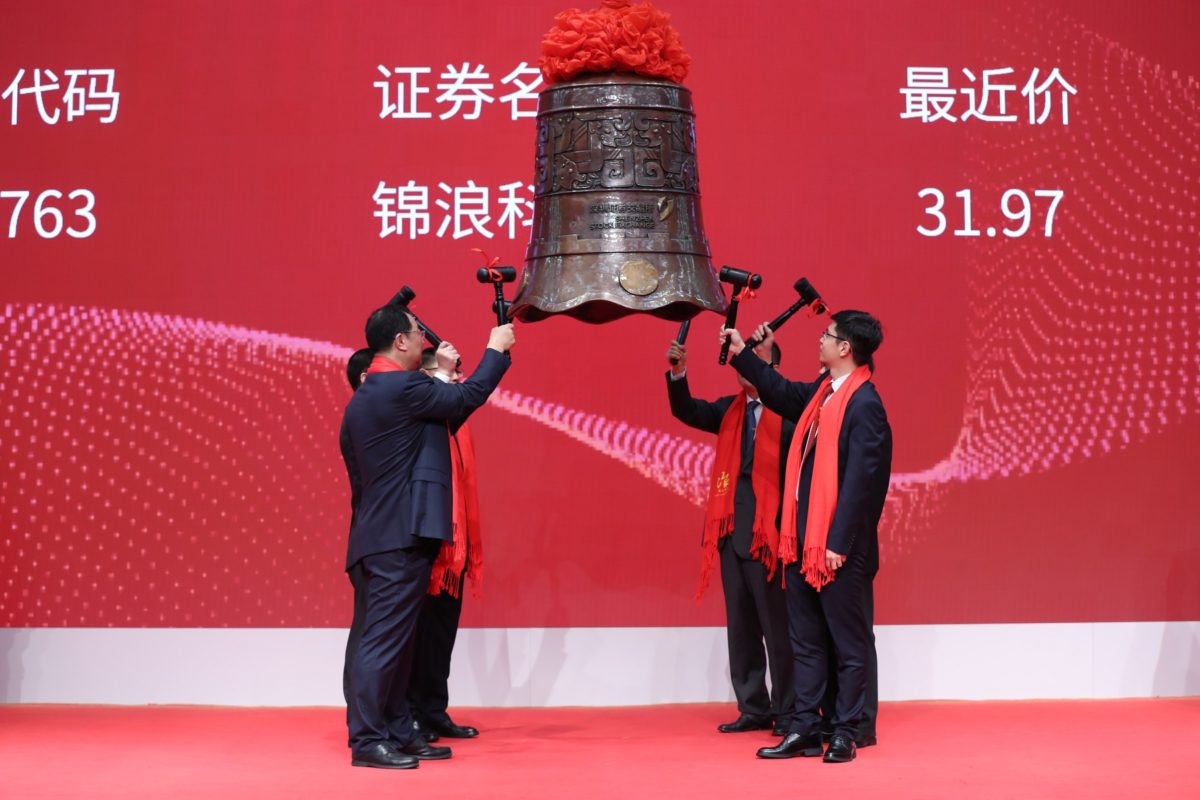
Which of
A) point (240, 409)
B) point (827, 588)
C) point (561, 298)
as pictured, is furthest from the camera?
point (240, 409)

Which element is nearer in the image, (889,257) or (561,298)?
(561,298)

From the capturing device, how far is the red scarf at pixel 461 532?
4.18m

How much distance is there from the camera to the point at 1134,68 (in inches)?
208

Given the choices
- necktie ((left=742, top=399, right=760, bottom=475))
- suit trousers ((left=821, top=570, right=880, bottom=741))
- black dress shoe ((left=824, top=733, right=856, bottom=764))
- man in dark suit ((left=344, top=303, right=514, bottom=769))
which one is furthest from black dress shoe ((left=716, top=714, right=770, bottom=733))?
man in dark suit ((left=344, top=303, right=514, bottom=769))

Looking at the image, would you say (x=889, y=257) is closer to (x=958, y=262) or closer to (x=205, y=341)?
(x=958, y=262)

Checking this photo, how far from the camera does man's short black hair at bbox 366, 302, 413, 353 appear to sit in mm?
4098

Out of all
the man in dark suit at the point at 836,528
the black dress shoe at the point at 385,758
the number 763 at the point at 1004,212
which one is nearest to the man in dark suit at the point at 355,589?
the black dress shoe at the point at 385,758

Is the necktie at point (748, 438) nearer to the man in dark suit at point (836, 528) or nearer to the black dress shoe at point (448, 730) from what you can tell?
the man in dark suit at point (836, 528)

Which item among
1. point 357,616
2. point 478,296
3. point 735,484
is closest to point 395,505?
point 357,616

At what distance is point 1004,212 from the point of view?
524cm

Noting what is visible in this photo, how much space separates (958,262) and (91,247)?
3.14m

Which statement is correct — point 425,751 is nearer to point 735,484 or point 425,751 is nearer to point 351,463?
point 351,463

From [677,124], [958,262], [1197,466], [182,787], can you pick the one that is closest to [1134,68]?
[958,262]

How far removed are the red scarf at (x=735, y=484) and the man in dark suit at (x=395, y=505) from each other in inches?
39.1
